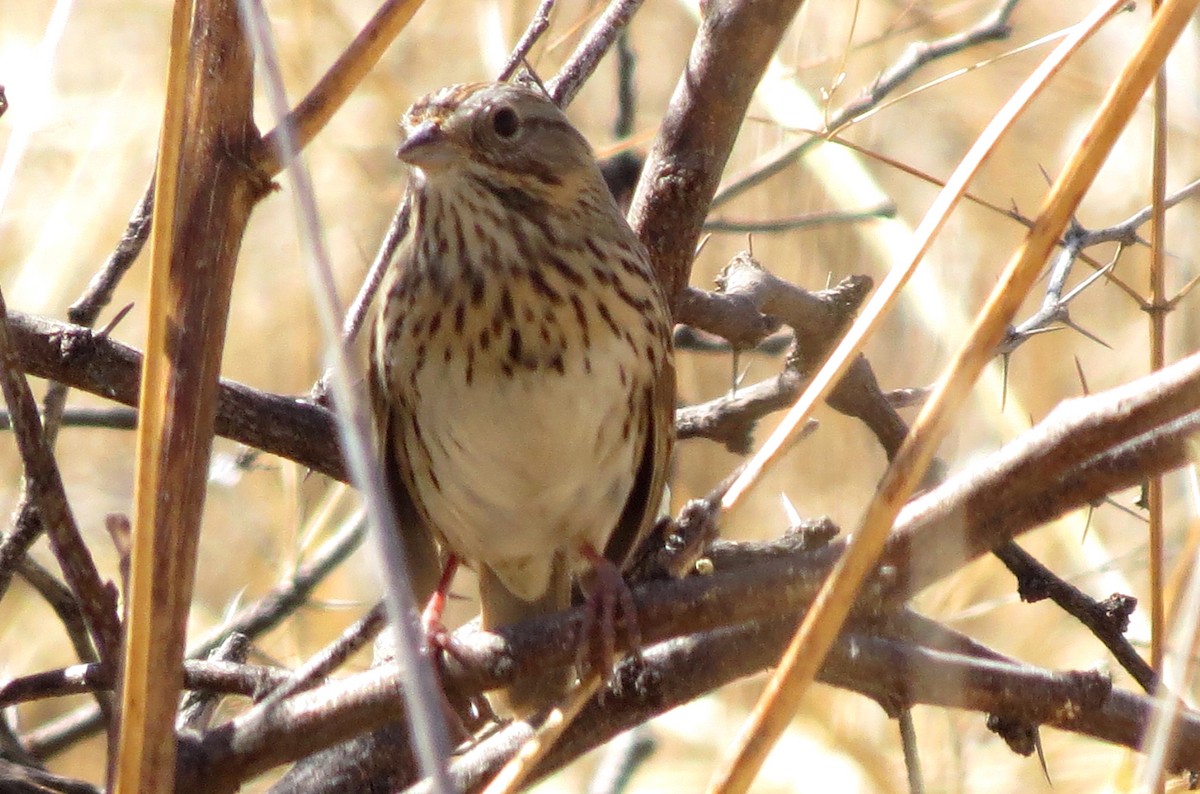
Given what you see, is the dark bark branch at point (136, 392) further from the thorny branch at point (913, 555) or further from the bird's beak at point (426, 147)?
the thorny branch at point (913, 555)

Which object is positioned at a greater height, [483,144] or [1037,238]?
[483,144]

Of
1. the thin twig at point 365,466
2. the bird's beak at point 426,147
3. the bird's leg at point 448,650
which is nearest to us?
the thin twig at point 365,466

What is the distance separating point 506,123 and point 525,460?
2.26ft

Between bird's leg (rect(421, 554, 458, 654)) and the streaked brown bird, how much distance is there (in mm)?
169

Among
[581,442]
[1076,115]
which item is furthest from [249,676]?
[1076,115]

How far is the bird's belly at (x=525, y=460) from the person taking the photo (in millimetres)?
3152

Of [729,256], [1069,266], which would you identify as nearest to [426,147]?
[1069,266]

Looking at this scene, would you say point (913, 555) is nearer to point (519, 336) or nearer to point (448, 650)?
point (448, 650)

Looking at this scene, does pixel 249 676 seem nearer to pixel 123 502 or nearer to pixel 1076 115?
pixel 123 502

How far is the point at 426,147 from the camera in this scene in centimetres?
303

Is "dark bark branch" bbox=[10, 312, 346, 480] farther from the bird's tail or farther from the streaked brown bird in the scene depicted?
the bird's tail

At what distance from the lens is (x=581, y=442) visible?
10.7ft

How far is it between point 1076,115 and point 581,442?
3.95 metres

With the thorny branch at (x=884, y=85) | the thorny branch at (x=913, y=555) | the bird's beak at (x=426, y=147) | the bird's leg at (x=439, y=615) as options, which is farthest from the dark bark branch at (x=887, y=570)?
the thorny branch at (x=884, y=85)
